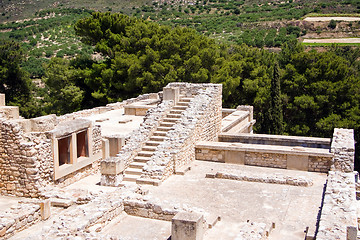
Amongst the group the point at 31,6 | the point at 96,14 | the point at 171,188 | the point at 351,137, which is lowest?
the point at 171,188

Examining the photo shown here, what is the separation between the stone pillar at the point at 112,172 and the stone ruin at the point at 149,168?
0.11 ft

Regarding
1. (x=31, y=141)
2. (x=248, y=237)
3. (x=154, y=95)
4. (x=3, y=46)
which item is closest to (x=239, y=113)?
(x=154, y=95)

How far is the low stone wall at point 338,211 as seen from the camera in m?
8.76

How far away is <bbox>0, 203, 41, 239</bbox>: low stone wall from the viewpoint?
10.4 m

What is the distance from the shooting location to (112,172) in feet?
45.7

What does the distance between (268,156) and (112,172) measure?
5.51m

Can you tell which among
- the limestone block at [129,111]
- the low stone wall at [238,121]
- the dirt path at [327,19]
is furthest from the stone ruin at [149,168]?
the dirt path at [327,19]

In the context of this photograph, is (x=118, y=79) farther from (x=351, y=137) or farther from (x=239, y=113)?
(x=351, y=137)

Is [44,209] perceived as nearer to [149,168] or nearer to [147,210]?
[147,210]

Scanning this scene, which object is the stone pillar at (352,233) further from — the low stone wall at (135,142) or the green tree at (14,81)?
the green tree at (14,81)

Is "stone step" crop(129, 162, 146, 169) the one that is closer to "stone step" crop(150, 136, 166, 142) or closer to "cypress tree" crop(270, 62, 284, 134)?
"stone step" crop(150, 136, 166, 142)

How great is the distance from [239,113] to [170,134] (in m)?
8.73

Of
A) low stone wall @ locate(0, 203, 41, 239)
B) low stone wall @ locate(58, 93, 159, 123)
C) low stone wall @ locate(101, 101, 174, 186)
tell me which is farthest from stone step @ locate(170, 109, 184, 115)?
low stone wall @ locate(0, 203, 41, 239)

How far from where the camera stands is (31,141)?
43.5 feet
